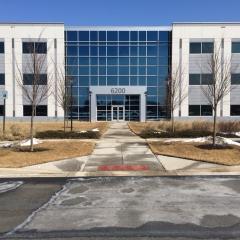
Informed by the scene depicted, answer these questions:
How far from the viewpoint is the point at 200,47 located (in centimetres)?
6294

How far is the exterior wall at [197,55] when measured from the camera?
62.3 m

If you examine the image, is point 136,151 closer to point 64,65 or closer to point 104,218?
point 104,218

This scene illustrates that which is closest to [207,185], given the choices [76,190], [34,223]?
[76,190]

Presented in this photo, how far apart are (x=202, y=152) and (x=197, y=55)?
4548cm

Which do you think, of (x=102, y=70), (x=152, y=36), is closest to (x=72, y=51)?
(x=102, y=70)

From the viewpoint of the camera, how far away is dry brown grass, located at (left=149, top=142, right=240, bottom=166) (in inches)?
668

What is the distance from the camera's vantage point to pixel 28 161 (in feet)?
54.7

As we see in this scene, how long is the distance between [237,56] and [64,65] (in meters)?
22.6

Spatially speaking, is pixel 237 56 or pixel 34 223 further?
pixel 237 56

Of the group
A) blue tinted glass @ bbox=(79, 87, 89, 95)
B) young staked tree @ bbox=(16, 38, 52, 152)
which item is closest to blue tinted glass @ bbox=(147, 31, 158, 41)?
blue tinted glass @ bbox=(79, 87, 89, 95)

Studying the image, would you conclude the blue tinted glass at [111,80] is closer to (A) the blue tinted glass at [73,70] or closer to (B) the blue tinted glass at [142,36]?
(A) the blue tinted glass at [73,70]

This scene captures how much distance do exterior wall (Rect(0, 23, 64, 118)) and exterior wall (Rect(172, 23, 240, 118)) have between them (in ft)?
49.9

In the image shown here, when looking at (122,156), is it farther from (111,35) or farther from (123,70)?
(111,35)

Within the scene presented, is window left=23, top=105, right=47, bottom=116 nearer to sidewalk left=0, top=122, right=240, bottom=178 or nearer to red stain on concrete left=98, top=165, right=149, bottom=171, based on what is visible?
sidewalk left=0, top=122, right=240, bottom=178
